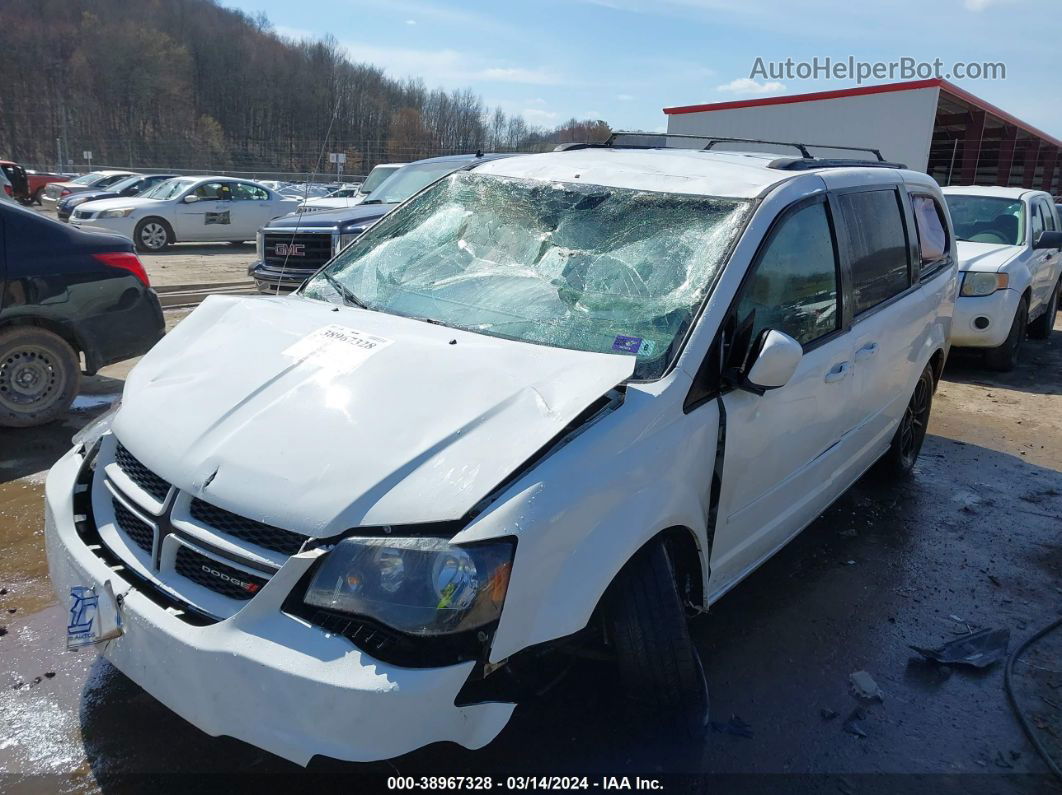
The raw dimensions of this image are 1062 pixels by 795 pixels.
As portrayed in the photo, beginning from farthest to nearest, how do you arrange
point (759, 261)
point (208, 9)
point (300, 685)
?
point (208, 9) < point (759, 261) < point (300, 685)

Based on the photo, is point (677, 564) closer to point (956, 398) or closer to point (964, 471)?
point (964, 471)

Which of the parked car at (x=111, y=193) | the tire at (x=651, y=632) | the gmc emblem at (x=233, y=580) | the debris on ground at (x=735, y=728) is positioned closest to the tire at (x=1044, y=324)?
the debris on ground at (x=735, y=728)

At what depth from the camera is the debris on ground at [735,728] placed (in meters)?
2.81

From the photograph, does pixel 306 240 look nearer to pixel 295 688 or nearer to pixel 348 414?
pixel 348 414

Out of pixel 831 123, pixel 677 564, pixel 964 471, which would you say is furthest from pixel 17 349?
pixel 831 123

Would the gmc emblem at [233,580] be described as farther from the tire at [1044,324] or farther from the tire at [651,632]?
the tire at [1044,324]

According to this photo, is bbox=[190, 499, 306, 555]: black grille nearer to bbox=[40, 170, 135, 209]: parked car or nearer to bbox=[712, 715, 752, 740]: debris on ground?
bbox=[712, 715, 752, 740]: debris on ground

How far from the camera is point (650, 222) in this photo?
3.14 metres

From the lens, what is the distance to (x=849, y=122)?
21344 mm

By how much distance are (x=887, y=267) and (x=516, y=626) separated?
3.11 m

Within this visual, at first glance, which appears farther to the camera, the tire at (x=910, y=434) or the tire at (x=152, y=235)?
the tire at (x=152, y=235)

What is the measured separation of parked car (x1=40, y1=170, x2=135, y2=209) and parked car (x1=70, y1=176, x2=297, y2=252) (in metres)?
8.21

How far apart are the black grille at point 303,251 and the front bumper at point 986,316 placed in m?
6.77

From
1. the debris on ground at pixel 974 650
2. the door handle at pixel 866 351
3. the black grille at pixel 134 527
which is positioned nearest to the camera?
the black grille at pixel 134 527
